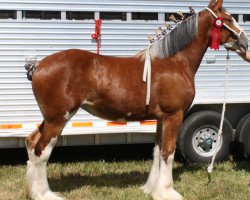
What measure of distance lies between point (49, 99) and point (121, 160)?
2.44 metres

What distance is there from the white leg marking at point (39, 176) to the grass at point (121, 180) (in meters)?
0.38

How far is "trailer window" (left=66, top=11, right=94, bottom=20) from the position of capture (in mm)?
5906

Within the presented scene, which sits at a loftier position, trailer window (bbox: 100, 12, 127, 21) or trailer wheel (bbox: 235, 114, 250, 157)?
trailer window (bbox: 100, 12, 127, 21)

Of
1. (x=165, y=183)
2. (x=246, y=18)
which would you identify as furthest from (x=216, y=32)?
(x=165, y=183)

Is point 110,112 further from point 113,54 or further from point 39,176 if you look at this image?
point 113,54

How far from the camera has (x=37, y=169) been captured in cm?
491

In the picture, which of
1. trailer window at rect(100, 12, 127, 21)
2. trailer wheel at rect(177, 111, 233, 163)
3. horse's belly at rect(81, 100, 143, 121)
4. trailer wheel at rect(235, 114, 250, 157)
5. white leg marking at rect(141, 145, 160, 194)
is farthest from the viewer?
trailer wheel at rect(235, 114, 250, 157)

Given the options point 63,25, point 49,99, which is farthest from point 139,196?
point 63,25

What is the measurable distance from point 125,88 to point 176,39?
2.70ft

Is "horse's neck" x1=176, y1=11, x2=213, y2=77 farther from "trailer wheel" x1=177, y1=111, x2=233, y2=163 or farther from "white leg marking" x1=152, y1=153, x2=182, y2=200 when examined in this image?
"trailer wheel" x1=177, y1=111, x2=233, y2=163

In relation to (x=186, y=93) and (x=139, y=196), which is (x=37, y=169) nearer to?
(x=139, y=196)

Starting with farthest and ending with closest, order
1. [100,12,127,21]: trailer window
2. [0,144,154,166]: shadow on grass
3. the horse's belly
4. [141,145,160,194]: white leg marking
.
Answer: [0,144,154,166]: shadow on grass
[100,12,127,21]: trailer window
[141,145,160,194]: white leg marking
the horse's belly

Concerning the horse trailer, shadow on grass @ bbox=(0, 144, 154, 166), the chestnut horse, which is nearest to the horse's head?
the chestnut horse

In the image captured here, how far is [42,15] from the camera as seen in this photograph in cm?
→ 584
